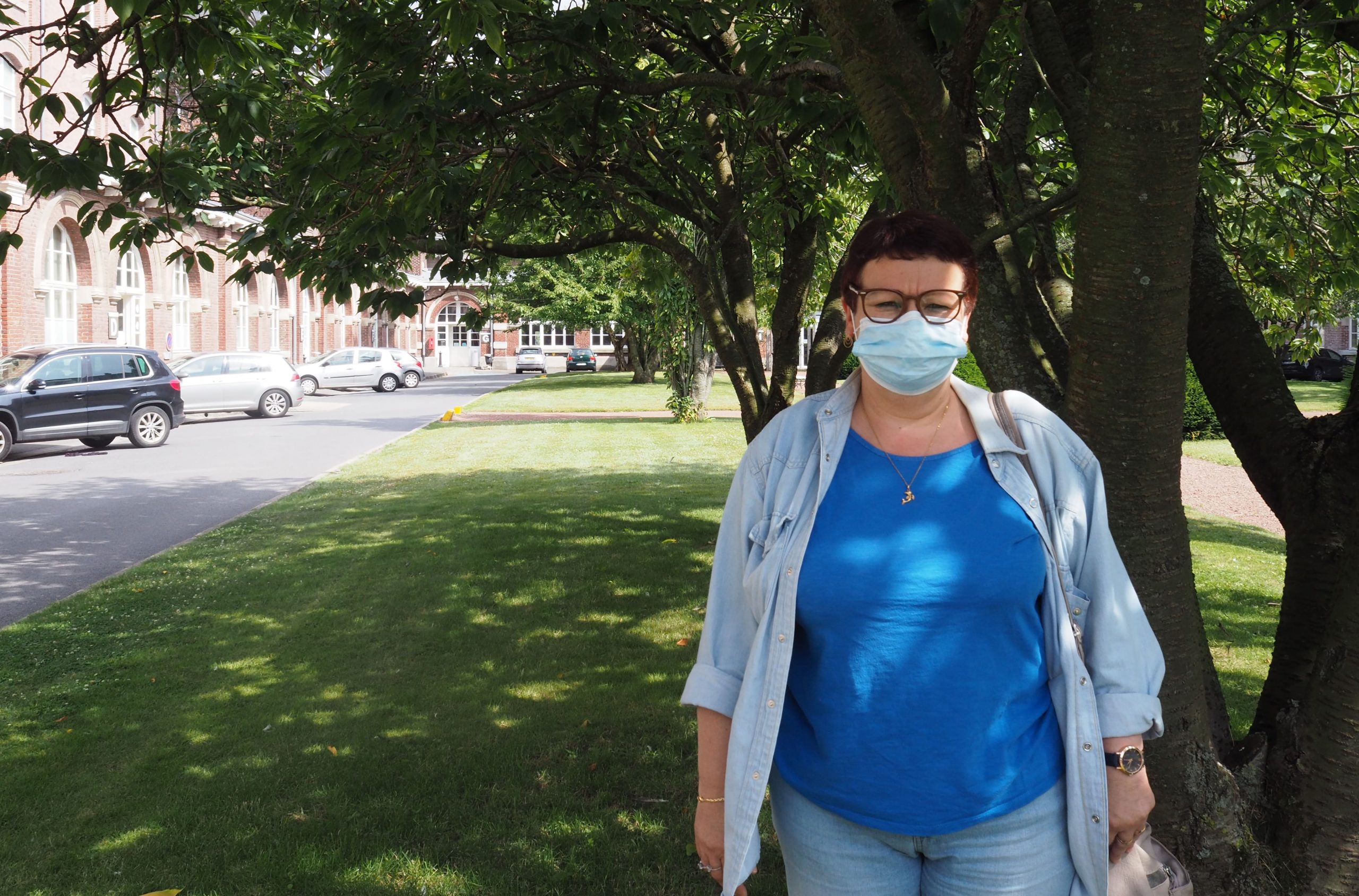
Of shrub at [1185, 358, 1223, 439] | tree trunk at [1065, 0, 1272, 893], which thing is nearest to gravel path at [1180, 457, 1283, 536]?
shrub at [1185, 358, 1223, 439]

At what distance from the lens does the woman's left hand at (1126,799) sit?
2131 mm

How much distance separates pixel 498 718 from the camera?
5.57 meters

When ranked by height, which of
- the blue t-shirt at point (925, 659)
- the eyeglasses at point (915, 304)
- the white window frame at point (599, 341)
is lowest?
the blue t-shirt at point (925, 659)

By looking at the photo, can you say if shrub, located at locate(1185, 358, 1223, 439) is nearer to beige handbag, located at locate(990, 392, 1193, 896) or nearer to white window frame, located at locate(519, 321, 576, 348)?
beige handbag, located at locate(990, 392, 1193, 896)

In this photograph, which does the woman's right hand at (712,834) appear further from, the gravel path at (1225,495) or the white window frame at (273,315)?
the white window frame at (273,315)

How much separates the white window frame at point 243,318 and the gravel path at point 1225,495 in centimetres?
3721

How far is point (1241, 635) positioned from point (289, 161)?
654 centimetres

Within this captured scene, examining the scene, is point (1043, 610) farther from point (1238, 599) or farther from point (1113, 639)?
point (1238, 599)

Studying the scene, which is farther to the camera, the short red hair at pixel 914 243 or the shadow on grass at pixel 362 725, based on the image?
the shadow on grass at pixel 362 725

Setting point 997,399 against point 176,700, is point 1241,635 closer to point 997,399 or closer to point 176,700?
point 997,399

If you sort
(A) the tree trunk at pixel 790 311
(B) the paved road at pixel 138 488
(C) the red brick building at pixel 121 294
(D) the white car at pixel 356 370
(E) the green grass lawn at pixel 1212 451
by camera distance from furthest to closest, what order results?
1. (D) the white car at pixel 356 370
2. (C) the red brick building at pixel 121 294
3. (E) the green grass lawn at pixel 1212 451
4. (B) the paved road at pixel 138 488
5. (A) the tree trunk at pixel 790 311

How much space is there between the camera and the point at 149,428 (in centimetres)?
2012

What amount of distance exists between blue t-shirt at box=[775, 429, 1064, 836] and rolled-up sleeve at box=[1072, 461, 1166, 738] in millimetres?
115

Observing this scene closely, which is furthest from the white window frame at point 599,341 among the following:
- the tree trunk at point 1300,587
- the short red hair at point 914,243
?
the short red hair at point 914,243
